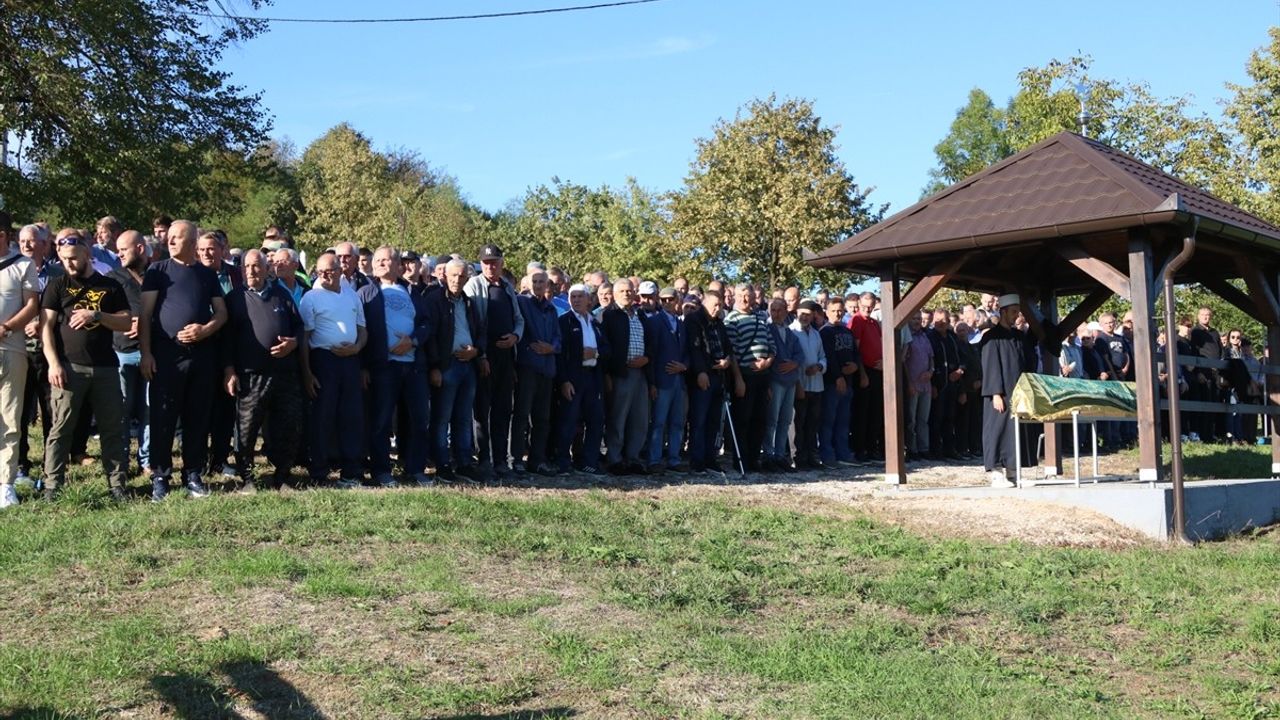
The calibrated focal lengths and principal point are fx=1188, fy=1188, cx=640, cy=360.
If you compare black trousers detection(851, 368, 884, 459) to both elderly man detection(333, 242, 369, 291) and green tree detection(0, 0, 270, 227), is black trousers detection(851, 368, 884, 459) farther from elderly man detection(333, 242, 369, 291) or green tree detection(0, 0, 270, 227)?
green tree detection(0, 0, 270, 227)

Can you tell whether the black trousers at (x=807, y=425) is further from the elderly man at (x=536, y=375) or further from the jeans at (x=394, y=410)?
the jeans at (x=394, y=410)

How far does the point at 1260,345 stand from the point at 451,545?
2995cm

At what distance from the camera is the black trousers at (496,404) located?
459 inches

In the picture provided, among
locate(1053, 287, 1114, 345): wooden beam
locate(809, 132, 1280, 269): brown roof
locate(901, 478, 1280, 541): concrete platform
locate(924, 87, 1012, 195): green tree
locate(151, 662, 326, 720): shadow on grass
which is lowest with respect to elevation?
locate(151, 662, 326, 720): shadow on grass

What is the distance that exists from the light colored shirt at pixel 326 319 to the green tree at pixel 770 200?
2696 centimetres

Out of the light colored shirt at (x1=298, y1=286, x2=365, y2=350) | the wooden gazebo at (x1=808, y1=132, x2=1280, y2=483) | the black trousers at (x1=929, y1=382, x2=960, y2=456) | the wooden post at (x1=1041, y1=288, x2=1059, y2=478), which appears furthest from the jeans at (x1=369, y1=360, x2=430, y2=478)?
the black trousers at (x1=929, y1=382, x2=960, y2=456)

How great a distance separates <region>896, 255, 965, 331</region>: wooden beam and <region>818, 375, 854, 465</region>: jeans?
9.18ft

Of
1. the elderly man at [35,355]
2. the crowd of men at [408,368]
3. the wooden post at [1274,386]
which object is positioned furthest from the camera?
the wooden post at [1274,386]

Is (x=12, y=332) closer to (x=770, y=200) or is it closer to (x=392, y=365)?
(x=392, y=365)

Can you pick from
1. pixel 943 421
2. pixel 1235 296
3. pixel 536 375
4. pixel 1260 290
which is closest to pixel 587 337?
pixel 536 375

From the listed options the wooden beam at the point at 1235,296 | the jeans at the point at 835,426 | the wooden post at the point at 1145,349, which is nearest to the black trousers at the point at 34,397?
the jeans at the point at 835,426

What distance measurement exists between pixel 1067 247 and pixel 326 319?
7.25 meters

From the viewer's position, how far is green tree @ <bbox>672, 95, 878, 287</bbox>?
119 feet

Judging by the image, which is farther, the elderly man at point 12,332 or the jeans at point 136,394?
the jeans at point 136,394
